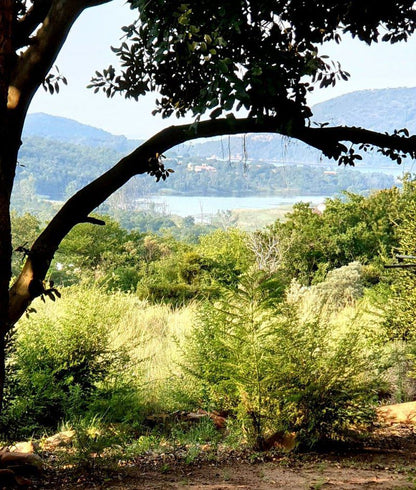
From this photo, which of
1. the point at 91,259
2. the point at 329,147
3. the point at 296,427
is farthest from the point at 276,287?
the point at 91,259

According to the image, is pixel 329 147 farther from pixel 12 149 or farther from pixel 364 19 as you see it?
pixel 12 149

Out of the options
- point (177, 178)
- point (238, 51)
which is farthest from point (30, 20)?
point (177, 178)

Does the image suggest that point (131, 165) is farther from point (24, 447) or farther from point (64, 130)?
point (64, 130)

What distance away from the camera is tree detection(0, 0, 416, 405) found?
2.35m

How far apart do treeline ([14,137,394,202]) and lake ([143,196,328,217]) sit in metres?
0.84

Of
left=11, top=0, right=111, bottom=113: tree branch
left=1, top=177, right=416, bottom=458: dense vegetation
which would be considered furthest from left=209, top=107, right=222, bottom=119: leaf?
left=1, top=177, right=416, bottom=458: dense vegetation

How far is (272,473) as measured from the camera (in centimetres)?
366

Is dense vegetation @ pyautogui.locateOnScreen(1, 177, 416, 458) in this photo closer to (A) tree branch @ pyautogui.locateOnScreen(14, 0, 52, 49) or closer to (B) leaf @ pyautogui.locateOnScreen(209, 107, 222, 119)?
(B) leaf @ pyautogui.locateOnScreen(209, 107, 222, 119)

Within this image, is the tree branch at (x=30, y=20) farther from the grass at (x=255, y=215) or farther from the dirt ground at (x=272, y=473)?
the grass at (x=255, y=215)

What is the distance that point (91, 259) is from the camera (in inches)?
681

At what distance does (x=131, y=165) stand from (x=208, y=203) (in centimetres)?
6250

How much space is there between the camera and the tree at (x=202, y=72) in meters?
2.35

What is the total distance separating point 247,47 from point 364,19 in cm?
98

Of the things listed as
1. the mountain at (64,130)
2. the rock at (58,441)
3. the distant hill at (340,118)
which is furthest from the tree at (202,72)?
the mountain at (64,130)
